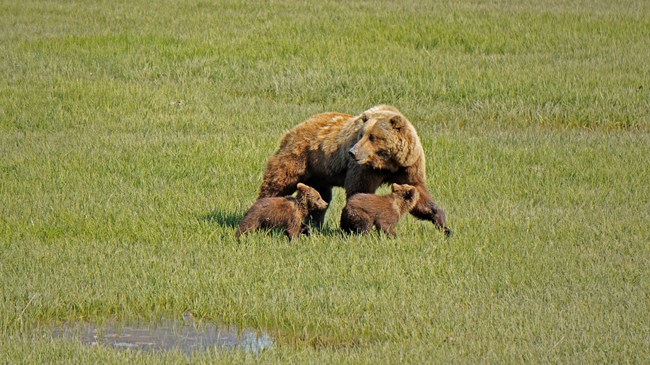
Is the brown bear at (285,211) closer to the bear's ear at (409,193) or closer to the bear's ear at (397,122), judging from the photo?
the bear's ear at (409,193)

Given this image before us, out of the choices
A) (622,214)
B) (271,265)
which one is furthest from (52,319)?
(622,214)

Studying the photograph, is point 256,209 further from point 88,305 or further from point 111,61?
point 111,61

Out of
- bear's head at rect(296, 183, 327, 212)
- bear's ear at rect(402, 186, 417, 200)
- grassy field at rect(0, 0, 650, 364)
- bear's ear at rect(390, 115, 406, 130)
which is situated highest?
bear's ear at rect(390, 115, 406, 130)

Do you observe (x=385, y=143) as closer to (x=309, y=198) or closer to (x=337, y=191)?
(x=309, y=198)

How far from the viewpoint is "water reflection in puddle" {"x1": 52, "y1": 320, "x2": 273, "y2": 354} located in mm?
6453

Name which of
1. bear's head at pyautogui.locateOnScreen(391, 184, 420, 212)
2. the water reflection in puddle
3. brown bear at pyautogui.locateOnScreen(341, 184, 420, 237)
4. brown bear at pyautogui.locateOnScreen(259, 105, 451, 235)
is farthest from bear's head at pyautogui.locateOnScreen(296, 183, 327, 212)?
the water reflection in puddle

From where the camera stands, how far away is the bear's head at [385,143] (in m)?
8.41

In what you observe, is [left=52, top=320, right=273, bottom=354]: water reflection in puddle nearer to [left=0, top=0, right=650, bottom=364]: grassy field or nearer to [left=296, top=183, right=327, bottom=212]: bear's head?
[left=0, top=0, right=650, bottom=364]: grassy field

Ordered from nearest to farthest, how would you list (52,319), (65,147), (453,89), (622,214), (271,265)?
1. (52,319)
2. (271,265)
3. (622,214)
4. (65,147)
5. (453,89)

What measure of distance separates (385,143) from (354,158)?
0.32 meters

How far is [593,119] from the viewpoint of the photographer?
14.6m

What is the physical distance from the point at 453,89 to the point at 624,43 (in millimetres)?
4667

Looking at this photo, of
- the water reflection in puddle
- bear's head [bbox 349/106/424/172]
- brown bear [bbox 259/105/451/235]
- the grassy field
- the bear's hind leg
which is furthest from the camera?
the bear's hind leg

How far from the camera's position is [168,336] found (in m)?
6.69
